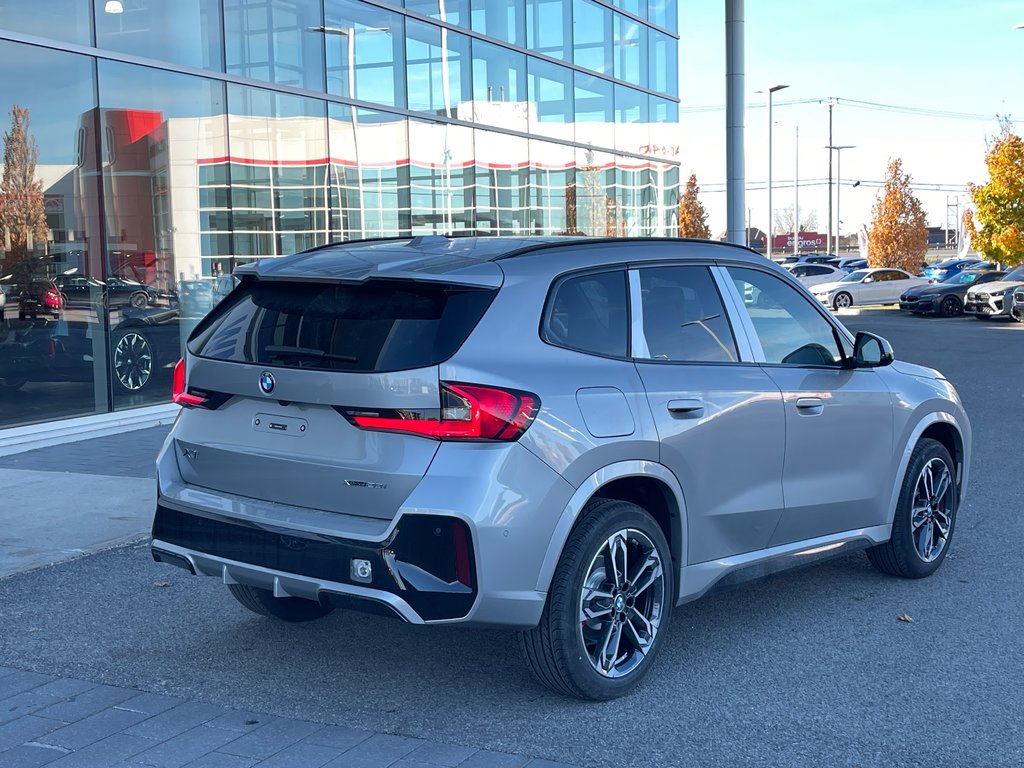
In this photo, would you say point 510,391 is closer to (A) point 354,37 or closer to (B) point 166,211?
(B) point 166,211

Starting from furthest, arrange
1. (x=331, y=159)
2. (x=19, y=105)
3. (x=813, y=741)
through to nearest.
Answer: (x=331, y=159) < (x=19, y=105) < (x=813, y=741)

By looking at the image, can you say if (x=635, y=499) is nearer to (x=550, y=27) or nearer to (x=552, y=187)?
(x=552, y=187)

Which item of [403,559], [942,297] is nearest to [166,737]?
[403,559]

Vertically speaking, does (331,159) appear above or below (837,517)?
above

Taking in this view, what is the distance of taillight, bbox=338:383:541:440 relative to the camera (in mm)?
4129

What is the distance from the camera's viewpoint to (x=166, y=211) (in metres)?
13.8

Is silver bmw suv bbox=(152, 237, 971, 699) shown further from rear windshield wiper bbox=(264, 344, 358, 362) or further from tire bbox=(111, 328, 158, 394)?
tire bbox=(111, 328, 158, 394)

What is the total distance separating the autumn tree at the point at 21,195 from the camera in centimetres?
1202

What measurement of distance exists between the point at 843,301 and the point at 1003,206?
5.66 meters

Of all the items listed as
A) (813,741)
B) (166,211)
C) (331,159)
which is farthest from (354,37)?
(813,741)

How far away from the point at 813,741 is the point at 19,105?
10697 millimetres

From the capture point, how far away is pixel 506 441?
4156 mm

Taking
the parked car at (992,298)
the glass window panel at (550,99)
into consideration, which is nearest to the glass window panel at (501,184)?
the glass window panel at (550,99)

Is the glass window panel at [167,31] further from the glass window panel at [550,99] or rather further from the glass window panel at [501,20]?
the glass window panel at [550,99]
